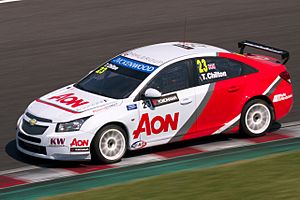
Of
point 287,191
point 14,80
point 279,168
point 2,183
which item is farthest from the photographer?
point 14,80

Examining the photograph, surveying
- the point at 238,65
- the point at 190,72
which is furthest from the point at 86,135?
the point at 238,65

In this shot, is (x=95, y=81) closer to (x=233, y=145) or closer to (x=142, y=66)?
(x=142, y=66)

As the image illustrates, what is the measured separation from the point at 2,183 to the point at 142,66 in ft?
9.62

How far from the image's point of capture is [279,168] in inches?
496

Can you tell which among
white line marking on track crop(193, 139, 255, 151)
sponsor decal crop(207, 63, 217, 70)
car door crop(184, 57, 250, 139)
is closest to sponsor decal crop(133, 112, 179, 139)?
car door crop(184, 57, 250, 139)

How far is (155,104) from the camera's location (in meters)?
14.2

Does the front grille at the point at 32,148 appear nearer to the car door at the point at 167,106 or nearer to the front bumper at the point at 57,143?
the front bumper at the point at 57,143

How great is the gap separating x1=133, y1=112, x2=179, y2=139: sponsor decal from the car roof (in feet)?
2.94

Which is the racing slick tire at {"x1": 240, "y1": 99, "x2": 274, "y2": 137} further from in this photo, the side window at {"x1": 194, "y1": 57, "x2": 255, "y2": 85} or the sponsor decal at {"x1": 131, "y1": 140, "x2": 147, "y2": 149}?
the sponsor decal at {"x1": 131, "y1": 140, "x2": 147, "y2": 149}

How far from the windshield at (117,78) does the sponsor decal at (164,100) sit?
1.33ft

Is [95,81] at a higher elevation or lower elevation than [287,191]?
higher

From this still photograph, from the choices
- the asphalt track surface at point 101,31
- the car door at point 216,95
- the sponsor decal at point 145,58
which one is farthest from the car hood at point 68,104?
the asphalt track surface at point 101,31

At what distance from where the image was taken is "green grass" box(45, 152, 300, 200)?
445 inches

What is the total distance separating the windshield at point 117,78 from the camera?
14367mm
